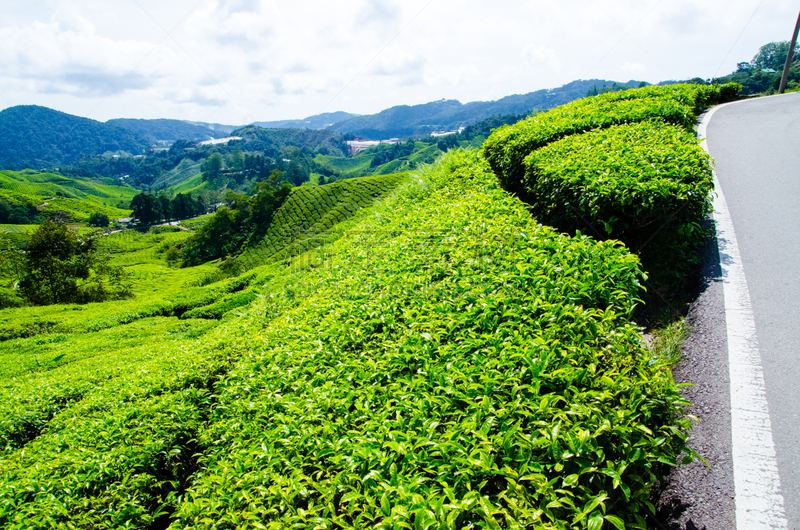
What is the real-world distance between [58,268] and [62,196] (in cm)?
12570

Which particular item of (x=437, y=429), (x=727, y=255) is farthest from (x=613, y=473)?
(x=727, y=255)

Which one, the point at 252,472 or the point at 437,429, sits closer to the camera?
the point at 437,429

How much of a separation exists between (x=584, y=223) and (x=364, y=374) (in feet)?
10.9

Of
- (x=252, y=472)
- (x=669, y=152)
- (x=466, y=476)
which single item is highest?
(x=669, y=152)

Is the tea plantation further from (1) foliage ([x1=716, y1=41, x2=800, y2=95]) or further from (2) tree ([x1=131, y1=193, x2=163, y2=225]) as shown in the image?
(2) tree ([x1=131, y1=193, x2=163, y2=225])

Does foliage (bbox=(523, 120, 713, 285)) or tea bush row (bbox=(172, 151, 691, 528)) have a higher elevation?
foliage (bbox=(523, 120, 713, 285))

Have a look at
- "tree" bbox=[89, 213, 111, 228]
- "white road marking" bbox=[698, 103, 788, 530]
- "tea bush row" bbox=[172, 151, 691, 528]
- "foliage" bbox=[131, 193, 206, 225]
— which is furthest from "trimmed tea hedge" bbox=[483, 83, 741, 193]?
"tree" bbox=[89, 213, 111, 228]

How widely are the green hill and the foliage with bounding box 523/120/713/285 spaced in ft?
435

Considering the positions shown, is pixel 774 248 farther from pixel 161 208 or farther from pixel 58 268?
pixel 161 208

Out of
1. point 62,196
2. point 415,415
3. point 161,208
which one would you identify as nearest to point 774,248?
point 415,415

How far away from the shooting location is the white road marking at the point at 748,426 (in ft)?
6.53

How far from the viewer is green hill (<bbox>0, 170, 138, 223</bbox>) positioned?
102688 mm

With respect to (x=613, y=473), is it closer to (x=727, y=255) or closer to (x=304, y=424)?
(x=304, y=424)

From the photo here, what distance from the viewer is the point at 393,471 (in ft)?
6.05
